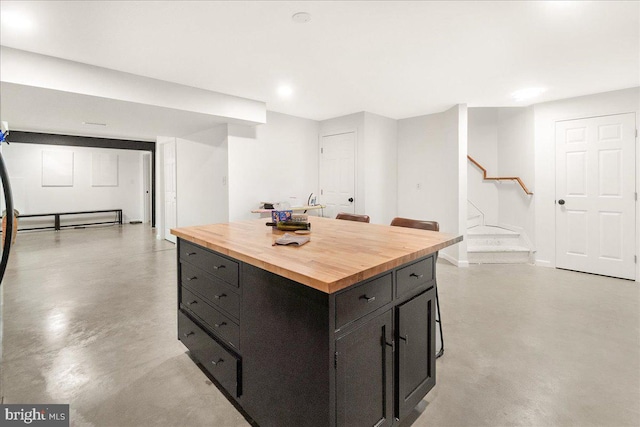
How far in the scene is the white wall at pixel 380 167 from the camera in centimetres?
536

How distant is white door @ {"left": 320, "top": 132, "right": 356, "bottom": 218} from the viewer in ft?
18.1

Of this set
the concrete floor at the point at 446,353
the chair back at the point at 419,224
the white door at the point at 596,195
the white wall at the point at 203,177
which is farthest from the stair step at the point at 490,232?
the white wall at the point at 203,177

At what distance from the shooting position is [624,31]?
2.60 m

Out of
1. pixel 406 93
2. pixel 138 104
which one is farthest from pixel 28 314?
pixel 406 93

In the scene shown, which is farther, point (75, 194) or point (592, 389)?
point (75, 194)

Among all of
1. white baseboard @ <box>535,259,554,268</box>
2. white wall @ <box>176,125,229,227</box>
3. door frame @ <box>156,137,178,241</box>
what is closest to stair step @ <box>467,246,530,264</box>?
white baseboard @ <box>535,259,554,268</box>

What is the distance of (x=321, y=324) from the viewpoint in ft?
3.79

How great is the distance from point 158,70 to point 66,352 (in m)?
2.85

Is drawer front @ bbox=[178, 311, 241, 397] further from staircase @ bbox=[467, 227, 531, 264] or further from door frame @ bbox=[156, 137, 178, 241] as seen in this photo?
door frame @ bbox=[156, 137, 178, 241]

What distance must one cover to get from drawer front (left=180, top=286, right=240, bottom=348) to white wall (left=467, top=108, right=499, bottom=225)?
532cm

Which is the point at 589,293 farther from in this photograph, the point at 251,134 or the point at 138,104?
the point at 138,104

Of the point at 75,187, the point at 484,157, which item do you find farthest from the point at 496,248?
the point at 75,187

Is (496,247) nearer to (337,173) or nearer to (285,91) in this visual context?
(337,173)

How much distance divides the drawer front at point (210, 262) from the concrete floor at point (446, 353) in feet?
2.43
